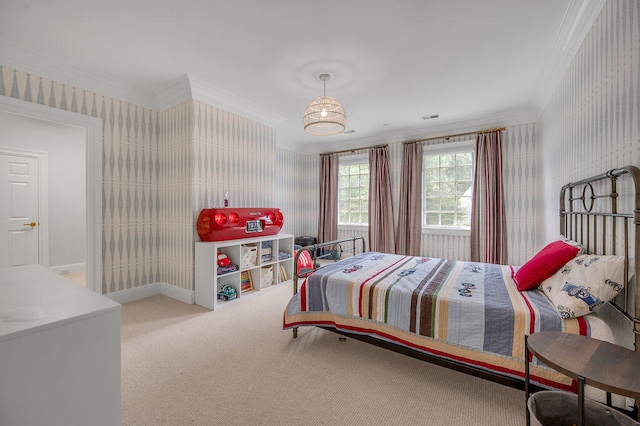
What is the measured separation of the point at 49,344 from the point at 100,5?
8.52ft

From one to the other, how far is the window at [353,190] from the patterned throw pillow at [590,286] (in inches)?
169

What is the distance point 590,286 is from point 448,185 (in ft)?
12.1

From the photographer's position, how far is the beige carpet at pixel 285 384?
1.64 m

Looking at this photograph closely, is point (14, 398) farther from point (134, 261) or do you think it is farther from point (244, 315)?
point (134, 261)

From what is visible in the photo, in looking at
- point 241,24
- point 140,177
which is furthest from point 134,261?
point 241,24

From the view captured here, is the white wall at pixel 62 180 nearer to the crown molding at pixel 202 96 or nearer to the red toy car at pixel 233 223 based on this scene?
the crown molding at pixel 202 96

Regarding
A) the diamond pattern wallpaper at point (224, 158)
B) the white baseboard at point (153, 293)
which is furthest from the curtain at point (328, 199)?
the white baseboard at point (153, 293)

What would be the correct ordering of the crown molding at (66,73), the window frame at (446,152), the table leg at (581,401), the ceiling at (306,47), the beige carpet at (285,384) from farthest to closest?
1. the window frame at (446,152)
2. the crown molding at (66,73)
3. the ceiling at (306,47)
4. the beige carpet at (285,384)
5. the table leg at (581,401)

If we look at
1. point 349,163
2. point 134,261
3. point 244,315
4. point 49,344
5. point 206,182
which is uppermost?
point 349,163

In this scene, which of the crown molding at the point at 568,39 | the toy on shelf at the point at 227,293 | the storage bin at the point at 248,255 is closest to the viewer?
the crown molding at the point at 568,39

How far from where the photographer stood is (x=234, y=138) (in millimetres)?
4027

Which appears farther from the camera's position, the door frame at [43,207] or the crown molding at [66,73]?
the door frame at [43,207]

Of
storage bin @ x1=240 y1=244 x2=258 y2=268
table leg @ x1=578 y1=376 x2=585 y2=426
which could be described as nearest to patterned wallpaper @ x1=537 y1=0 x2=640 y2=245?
table leg @ x1=578 y1=376 x2=585 y2=426

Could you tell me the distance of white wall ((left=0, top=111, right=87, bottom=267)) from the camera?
15.3 ft
